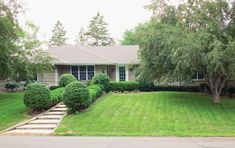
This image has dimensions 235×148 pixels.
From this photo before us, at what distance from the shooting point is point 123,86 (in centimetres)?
3083

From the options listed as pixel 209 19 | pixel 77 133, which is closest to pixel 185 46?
pixel 209 19

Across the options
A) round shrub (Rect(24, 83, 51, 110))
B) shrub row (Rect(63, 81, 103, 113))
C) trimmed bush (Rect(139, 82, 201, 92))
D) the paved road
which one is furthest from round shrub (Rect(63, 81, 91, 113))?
trimmed bush (Rect(139, 82, 201, 92))

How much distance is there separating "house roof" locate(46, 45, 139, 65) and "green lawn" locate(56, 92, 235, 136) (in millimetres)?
10327

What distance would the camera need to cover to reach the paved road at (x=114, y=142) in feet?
41.9

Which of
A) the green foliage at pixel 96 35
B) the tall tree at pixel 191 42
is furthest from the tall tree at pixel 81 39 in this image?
the tall tree at pixel 191 42

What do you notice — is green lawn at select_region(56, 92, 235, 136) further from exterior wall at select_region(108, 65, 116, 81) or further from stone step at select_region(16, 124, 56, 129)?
exterior wall at select_region(108, 65, 116, 81)

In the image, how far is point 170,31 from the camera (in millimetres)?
22375

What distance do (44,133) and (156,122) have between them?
5.14 meters

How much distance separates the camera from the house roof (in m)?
34.1

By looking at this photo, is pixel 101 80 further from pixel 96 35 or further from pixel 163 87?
pixel 96 35

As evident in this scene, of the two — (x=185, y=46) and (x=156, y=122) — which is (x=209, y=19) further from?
(x=156, y=122)

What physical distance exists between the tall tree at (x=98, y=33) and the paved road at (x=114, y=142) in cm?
6471

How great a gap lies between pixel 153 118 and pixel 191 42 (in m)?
5.11

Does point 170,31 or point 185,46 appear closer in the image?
point 185,46
